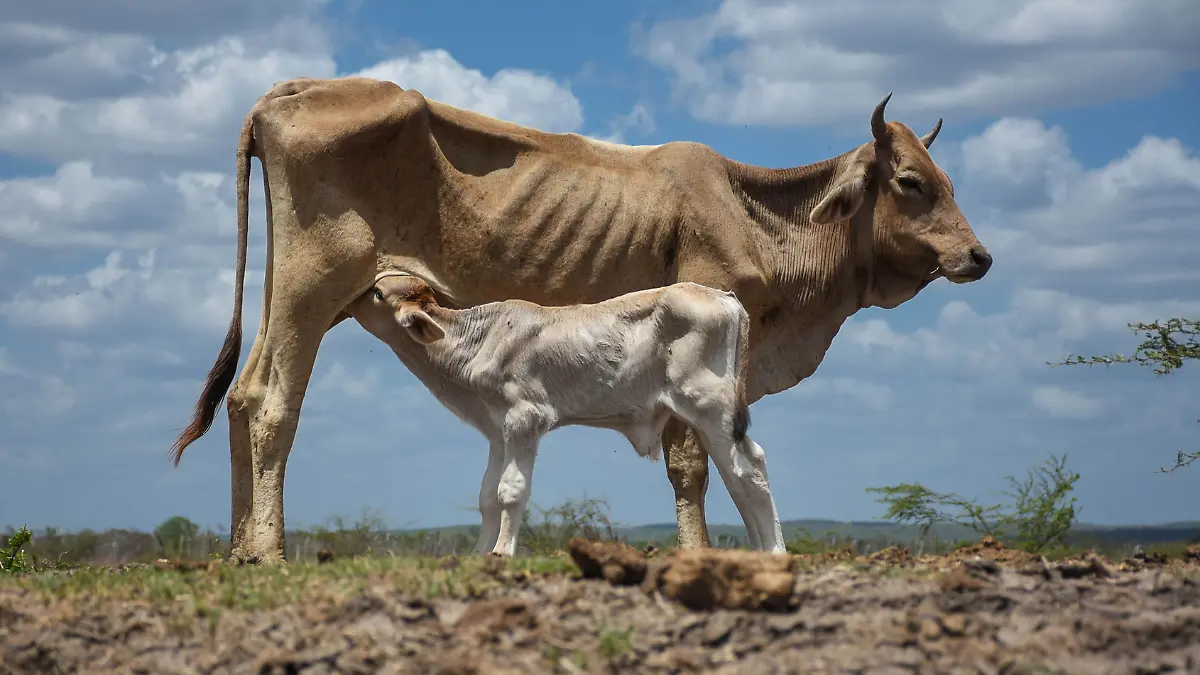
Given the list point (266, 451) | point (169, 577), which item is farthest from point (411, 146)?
point (169, 577)

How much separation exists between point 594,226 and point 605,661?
7.41 meters

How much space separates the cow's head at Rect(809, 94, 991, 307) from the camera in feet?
46.2

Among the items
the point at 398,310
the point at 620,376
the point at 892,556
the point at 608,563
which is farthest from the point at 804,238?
the point at 608,563

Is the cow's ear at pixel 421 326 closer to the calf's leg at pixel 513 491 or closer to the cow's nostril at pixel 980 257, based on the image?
the calf's leg at pixel 513 491

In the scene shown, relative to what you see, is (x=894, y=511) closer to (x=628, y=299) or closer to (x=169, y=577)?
(x=628, y=299)

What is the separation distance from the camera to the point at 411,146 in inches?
518

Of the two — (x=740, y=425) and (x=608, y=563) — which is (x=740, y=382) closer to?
(x=740, y=425)

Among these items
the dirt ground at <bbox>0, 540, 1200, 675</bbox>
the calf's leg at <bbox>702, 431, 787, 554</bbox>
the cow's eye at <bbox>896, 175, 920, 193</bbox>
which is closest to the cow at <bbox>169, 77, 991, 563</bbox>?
the cow's eye at <bbox>896, 175, 920, 193</bbox>

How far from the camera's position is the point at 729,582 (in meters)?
7.16

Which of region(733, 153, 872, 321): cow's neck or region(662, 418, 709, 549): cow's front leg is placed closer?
region(662, 418, 709, 549): cow's front leg

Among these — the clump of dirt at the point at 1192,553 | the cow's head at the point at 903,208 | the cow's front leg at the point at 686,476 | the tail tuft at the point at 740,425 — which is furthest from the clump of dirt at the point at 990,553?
the cow's head at the point at 903,208

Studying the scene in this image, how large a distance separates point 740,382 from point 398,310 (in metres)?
2.73

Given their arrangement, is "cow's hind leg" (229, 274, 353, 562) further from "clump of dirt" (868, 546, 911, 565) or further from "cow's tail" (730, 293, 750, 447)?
"clump of dirt" (868, 546, 911, 565)

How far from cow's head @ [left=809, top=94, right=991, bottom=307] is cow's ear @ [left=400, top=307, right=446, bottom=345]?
15.0 feet
